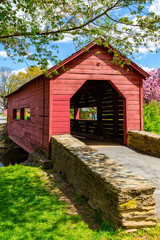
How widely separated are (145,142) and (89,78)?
341 centimetres

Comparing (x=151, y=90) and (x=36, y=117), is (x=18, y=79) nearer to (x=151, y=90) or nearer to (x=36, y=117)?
(x=151, y=90)

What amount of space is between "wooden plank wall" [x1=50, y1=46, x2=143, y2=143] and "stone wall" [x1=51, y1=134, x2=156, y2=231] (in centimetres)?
389

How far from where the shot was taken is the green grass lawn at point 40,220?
3.71 metres

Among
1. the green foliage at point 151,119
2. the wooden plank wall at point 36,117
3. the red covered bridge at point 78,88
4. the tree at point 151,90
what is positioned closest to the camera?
the red covered bridge at point 78,88

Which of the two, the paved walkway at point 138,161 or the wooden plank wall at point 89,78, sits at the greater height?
the wooden plank wall at point 89,78

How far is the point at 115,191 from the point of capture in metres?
3.63

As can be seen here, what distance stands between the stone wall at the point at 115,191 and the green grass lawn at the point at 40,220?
186 millimetres

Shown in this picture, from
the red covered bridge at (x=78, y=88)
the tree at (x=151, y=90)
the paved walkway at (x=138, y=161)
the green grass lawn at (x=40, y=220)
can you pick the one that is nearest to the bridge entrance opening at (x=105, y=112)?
the red covered bridge at (x=78, y=88)

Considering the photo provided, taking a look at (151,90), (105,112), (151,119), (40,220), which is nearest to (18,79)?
(151,90)

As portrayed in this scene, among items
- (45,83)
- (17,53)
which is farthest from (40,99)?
(17,53)

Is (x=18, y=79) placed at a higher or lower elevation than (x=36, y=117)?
higher

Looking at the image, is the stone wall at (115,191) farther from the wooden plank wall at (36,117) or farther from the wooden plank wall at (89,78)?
the wooden plank wall at (36,117)

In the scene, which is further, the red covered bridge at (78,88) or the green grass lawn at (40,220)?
the red covered bridge at (78,88)

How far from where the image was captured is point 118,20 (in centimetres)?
590
